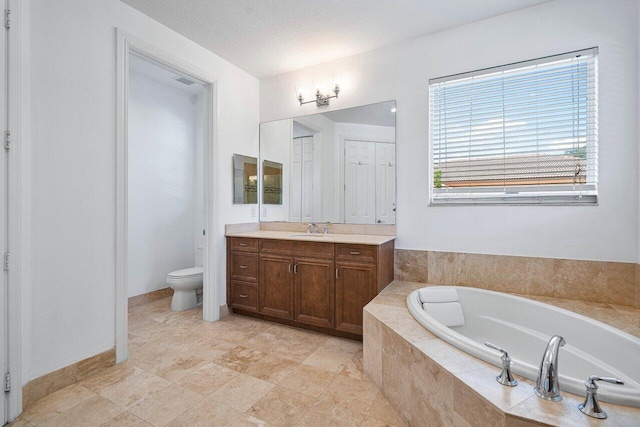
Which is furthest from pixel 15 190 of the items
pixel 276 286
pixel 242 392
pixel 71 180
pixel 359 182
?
pixel 359 182

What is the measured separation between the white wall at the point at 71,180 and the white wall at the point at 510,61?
6.42 feet

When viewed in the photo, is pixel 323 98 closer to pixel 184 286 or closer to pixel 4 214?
pixel 184 286

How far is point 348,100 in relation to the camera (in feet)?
10.1

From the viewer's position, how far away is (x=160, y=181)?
150 inches

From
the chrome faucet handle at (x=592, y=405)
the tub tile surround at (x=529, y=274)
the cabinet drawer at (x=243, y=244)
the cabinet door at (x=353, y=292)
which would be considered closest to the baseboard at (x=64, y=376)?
the cabinet drawer at (x=243, y=244)

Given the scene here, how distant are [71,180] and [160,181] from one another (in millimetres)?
1920

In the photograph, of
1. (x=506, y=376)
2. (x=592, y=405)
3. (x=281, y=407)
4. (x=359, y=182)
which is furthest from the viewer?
(x=359, y=182)

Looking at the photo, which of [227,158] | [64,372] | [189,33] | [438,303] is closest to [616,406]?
[438,303]

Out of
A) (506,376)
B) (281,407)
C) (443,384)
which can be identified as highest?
(506,376)

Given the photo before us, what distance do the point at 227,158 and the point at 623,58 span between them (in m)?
3.21

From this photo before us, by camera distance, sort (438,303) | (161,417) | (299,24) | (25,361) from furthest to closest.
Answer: (299,24) < (438,303) < (25,361) < (161,417)

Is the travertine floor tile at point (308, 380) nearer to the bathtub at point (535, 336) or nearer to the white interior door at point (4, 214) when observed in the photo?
the bathtub at point (535, 336)

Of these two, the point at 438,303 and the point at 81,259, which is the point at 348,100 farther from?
the point at 81,259

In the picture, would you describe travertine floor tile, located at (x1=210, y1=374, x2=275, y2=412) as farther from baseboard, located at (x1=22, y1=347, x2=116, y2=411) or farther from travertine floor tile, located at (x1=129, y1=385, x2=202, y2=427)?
→ baseboard, located at (x1=22, y1=347, x2=116, y2=411)
